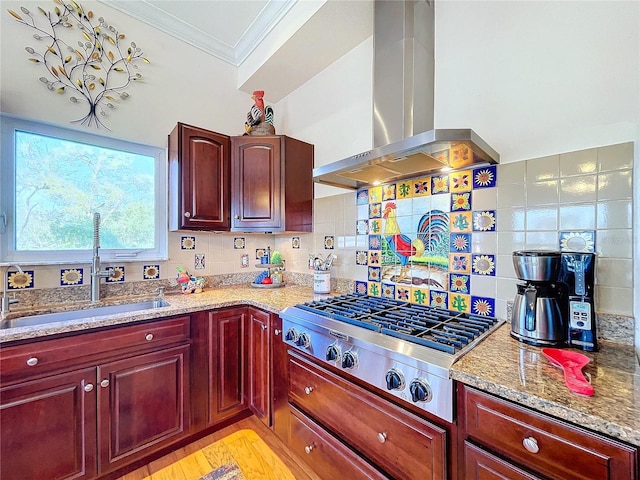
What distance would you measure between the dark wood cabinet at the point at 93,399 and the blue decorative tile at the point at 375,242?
1.26 meters

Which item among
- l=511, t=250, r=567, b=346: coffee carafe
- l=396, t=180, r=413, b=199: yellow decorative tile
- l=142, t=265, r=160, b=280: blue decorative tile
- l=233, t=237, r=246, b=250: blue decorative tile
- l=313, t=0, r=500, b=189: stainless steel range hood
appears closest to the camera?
l=511, t=250, r=567, b=346: coffee carafe

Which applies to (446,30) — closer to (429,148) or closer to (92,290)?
(429,148)

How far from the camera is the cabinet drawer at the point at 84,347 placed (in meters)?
1.17

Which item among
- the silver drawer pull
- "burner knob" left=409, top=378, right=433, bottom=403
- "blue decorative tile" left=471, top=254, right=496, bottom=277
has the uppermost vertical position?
"blue decorative tile" left=471, top=254, right=496, bottom=277

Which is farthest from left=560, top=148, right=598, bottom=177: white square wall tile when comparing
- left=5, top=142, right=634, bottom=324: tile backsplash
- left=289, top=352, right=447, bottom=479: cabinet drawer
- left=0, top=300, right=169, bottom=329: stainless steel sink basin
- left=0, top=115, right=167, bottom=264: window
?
left=0, top=115, right=167, bottom=264: window

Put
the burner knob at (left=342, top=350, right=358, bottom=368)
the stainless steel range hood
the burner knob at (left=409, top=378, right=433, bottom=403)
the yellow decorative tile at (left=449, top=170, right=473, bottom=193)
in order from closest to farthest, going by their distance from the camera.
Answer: the burner knob at (left=409, top=378, right=433, bottom=403) < the burner knob at (left=342, top=350, right=358, bottom=368) < the stainless steel range hood < the yellow decorative tile at (left=449, top=170, right=473, bottom=193)

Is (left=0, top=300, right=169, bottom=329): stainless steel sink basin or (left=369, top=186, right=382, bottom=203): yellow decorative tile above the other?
(left=369, top=186, right=382, bottom=203): yellow decorative tile

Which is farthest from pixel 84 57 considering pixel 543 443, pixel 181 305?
pixel 543 443

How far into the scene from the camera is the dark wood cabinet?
1.18 metres

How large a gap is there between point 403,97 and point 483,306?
1.15m

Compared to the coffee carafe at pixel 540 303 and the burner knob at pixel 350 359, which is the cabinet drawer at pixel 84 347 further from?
the coffee carafe at pixel 540 303

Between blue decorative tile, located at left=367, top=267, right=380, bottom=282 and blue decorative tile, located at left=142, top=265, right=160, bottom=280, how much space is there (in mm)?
1583

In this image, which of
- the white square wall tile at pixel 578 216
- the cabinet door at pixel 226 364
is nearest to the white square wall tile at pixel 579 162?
the white square wall tile at pixel 578 216

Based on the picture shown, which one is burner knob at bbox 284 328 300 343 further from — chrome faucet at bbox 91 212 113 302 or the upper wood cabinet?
chrome faucet at bbox 91 212 113 302
